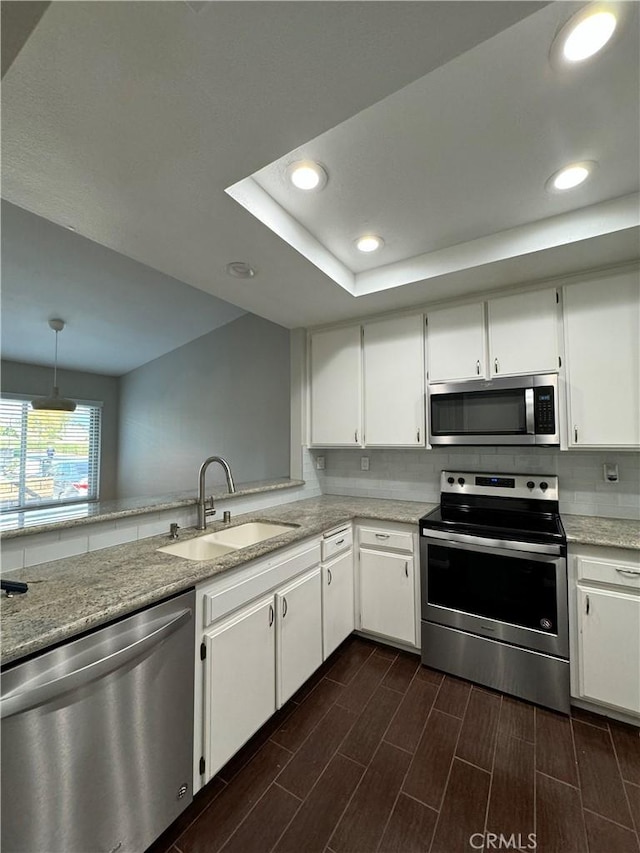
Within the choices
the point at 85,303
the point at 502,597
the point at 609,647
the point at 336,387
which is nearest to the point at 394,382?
the point at 336,387

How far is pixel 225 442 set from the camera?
13.8ft

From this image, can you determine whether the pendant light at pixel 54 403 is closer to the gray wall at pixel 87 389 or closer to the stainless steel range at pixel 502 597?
the gray wall at pixel 87 389

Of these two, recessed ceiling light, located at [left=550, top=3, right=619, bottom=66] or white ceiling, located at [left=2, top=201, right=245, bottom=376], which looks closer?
recessed ceiling light, located at [left=550, top=3, right=619, bottom=66]

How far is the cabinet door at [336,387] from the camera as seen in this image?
2.81 meters

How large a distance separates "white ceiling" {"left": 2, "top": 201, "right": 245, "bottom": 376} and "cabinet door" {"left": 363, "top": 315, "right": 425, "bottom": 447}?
196cm

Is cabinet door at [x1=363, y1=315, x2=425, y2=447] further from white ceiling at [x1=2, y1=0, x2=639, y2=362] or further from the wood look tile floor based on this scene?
the wood look tile floor

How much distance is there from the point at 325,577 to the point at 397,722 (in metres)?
0.76

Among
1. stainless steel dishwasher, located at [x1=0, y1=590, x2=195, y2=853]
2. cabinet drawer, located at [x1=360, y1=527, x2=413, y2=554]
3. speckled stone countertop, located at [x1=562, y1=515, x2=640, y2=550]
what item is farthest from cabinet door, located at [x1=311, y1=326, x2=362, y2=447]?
stainless steel dishwasher, located at [x1=0, y1=590, x2=195, y2=853]

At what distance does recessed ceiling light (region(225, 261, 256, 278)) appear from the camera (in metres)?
1.93

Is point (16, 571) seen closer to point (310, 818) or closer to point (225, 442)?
point (310, 818)

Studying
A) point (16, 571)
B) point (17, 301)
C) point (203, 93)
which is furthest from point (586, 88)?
point (17, 301)

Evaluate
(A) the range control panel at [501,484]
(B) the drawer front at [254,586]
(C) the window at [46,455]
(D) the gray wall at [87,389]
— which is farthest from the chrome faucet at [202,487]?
(D) the gray wall at [87,389]

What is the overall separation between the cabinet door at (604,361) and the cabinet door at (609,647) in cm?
83

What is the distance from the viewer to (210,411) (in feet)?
14.6
